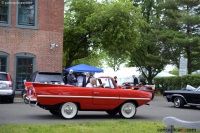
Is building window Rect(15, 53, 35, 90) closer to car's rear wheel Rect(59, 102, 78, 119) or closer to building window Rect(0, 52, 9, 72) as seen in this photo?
building window Rect(0, 52, 9, 72)

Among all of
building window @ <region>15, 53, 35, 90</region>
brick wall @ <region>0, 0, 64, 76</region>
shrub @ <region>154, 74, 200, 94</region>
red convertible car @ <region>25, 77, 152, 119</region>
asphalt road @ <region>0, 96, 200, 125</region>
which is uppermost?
brick wall @ <region>0, 0, 64, 76</region>

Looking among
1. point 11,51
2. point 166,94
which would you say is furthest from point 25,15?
point 166,94

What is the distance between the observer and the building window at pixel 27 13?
72.5ft

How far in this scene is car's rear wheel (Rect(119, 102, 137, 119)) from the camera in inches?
480

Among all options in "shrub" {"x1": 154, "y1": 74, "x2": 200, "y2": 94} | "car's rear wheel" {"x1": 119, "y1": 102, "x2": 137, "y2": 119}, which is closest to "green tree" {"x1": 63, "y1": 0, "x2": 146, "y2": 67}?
"shrub" {"x1": 154, "y1": 74, "x2": 200, "y2": 94}

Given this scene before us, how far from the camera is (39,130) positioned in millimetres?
8289

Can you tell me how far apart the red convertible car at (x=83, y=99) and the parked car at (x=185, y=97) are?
536 centimetres

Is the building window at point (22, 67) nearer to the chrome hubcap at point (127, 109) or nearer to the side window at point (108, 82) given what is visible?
the side window at point (108, 82)

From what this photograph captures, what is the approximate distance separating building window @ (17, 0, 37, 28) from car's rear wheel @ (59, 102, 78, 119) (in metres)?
11.9

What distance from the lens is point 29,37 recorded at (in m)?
22.1

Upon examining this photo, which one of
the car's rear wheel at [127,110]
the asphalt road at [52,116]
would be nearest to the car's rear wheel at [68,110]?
the asphalt road at [52,116]

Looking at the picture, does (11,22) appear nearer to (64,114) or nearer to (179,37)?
(64,114)

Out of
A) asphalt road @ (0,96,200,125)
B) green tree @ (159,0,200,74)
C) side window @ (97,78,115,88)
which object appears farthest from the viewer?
green tree @ (159,0,200,74)

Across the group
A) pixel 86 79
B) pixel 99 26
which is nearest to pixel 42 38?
pixel 99 26
